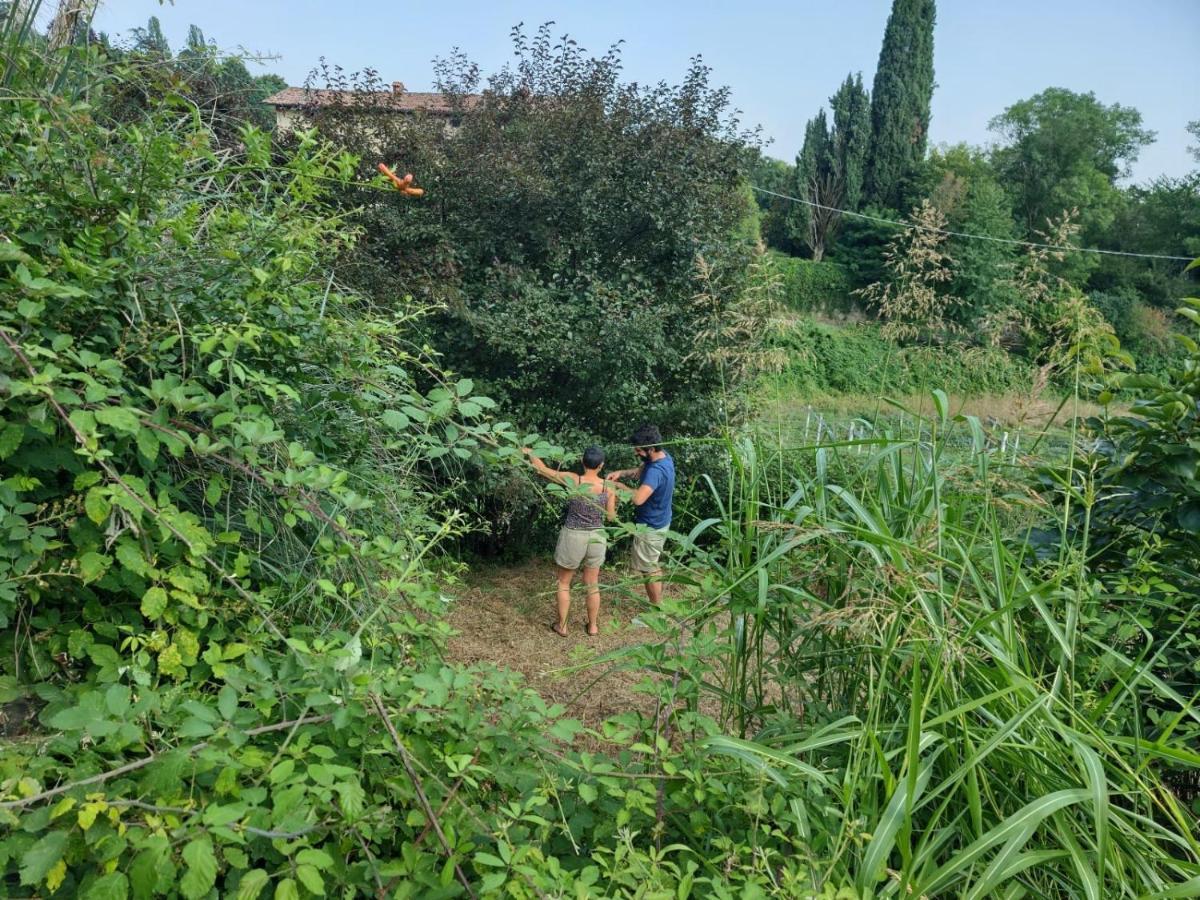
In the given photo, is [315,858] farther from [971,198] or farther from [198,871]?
[971,198]

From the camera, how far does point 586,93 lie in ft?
23.5

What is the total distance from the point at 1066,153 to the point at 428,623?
46045 millimetres

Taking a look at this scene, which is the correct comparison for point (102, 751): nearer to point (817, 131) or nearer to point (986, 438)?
point (986, 438)

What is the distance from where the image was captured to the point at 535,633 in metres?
6.09

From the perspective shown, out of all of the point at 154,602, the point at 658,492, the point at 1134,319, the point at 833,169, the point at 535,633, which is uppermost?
the point at 833,169

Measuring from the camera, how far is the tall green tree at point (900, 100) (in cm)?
2983

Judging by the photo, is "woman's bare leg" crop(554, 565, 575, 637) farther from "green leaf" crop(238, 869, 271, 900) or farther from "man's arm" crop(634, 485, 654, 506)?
"green leaf" crop(238, 869, 271, 900)

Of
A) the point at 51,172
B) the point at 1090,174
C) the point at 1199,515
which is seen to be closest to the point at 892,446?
the point at 1199,515

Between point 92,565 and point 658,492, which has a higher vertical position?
point 92,565

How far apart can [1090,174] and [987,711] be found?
42.1m

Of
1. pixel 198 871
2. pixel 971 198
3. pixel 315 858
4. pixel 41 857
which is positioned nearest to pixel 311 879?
pixel 315 858

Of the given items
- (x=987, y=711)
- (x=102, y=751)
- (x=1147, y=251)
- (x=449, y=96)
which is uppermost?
(x=1147, y=251)

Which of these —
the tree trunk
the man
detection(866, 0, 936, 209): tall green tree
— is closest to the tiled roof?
the man

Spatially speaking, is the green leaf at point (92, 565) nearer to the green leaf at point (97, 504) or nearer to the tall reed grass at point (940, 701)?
the green leaf at point (97, 504)
